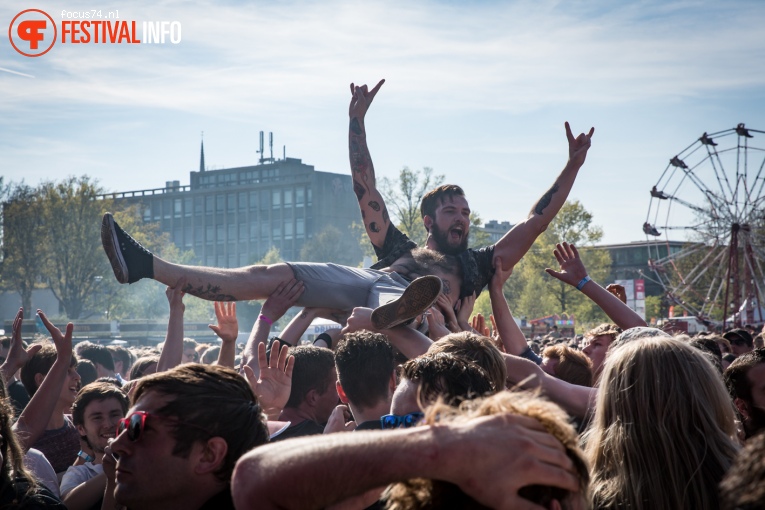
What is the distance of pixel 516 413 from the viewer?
5.29ft

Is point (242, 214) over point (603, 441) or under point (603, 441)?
over

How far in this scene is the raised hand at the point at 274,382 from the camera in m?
4.29

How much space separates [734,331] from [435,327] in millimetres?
5043

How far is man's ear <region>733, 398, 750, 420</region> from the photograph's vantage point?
3.92 m

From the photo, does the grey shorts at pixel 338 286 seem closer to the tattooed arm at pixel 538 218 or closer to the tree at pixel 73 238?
the tattooed arm at pixel 538 218

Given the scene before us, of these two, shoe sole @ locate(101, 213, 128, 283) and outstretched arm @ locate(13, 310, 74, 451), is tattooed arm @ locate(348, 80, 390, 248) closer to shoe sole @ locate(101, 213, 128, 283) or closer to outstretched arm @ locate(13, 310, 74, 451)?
shoe sole @ locate(101, 213, 128, 283)

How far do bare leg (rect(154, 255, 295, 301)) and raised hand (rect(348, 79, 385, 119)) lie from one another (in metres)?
1.43

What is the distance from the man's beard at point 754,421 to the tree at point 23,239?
51.6 m

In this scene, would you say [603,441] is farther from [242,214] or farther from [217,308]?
[242,214]

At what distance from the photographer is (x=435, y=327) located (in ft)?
16.9

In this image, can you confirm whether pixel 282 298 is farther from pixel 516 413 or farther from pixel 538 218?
pixel 516 413

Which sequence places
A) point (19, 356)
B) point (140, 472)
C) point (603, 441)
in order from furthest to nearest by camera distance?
point (19, 356)
point (603, 441)
point (140, 472)

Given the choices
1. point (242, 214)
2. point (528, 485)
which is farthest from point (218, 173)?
point (528, 485)

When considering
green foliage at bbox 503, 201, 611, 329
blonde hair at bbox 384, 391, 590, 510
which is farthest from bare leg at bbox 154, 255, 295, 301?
green foliage at bbox 503, 201, 611, 329
